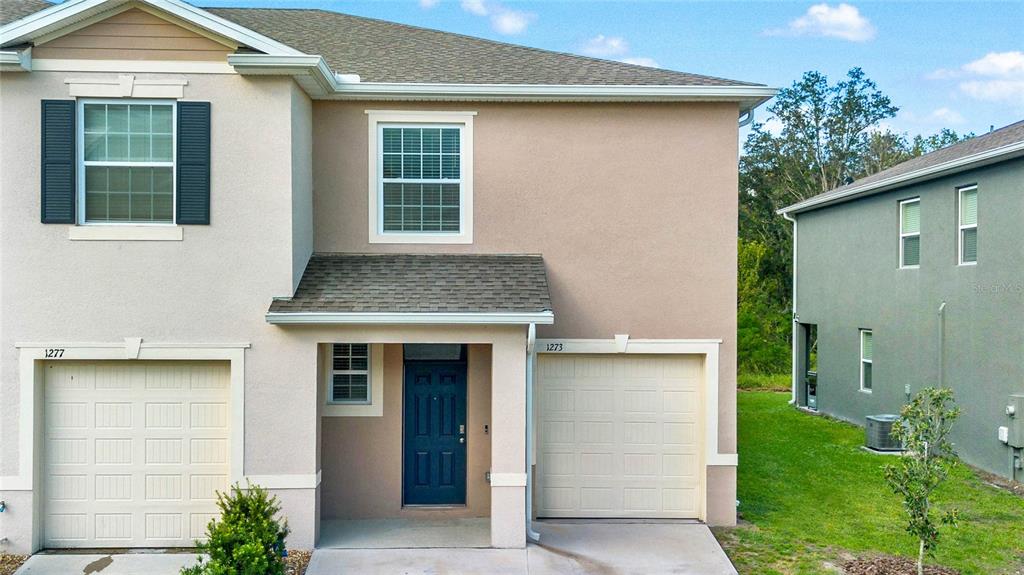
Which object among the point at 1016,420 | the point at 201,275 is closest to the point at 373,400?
the point at 201,275

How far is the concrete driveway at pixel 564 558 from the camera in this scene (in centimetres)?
786

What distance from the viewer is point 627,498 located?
379 inches

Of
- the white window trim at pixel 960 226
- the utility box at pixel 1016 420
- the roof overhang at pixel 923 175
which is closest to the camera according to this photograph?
the utility box at pixel 1016 420

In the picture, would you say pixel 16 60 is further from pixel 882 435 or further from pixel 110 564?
pixel 882 435

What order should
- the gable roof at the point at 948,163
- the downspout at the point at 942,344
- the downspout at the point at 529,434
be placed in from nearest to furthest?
the downspout at the point at 529,434 → the gable roof at the point at 948,163 → the downspout at the point at 942,344

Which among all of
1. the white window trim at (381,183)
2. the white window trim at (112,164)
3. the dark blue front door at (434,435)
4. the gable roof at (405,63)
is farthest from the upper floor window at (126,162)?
the dark blue front door at (434,435)

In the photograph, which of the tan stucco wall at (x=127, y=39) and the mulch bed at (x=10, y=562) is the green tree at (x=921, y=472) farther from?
the mulch bed at (x=10, y=562)

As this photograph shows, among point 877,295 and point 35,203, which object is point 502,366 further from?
point 877,295

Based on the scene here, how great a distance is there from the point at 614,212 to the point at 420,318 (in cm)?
287

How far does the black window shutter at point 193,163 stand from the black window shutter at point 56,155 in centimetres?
112

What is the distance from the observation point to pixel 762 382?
24.0m

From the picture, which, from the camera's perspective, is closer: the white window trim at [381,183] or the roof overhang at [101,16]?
the roof overhang at [101,16]

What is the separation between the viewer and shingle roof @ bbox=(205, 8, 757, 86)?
9.55 meters

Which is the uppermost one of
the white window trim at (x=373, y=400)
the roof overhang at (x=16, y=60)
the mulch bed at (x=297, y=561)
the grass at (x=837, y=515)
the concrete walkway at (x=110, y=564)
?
the roof overhang at (x=16, y=60)
